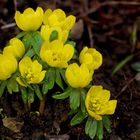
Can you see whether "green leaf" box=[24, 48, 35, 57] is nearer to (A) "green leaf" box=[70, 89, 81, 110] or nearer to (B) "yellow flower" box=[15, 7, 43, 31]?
(B) "yellow flower" box=[15, 7, 43, 31]

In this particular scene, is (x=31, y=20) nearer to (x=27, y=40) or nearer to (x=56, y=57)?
(x=27, y=40)

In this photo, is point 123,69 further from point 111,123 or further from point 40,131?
point 40,131

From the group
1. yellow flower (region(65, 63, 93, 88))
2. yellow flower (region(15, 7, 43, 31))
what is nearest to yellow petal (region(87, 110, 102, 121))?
yellow flower (region(65, 63, 93, 88))

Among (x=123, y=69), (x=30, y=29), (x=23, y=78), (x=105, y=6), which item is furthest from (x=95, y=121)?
(x=105, y=6)

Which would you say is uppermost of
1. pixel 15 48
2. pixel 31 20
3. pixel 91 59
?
pixel 31 20

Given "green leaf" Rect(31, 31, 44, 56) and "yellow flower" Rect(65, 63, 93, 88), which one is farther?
"green leaf" Rect(31, 31, 44, 56)

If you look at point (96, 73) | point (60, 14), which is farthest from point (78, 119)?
point (96, 73)

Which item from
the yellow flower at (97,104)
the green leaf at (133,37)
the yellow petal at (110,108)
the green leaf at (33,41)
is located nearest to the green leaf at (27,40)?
the green leaf at (33,41)
